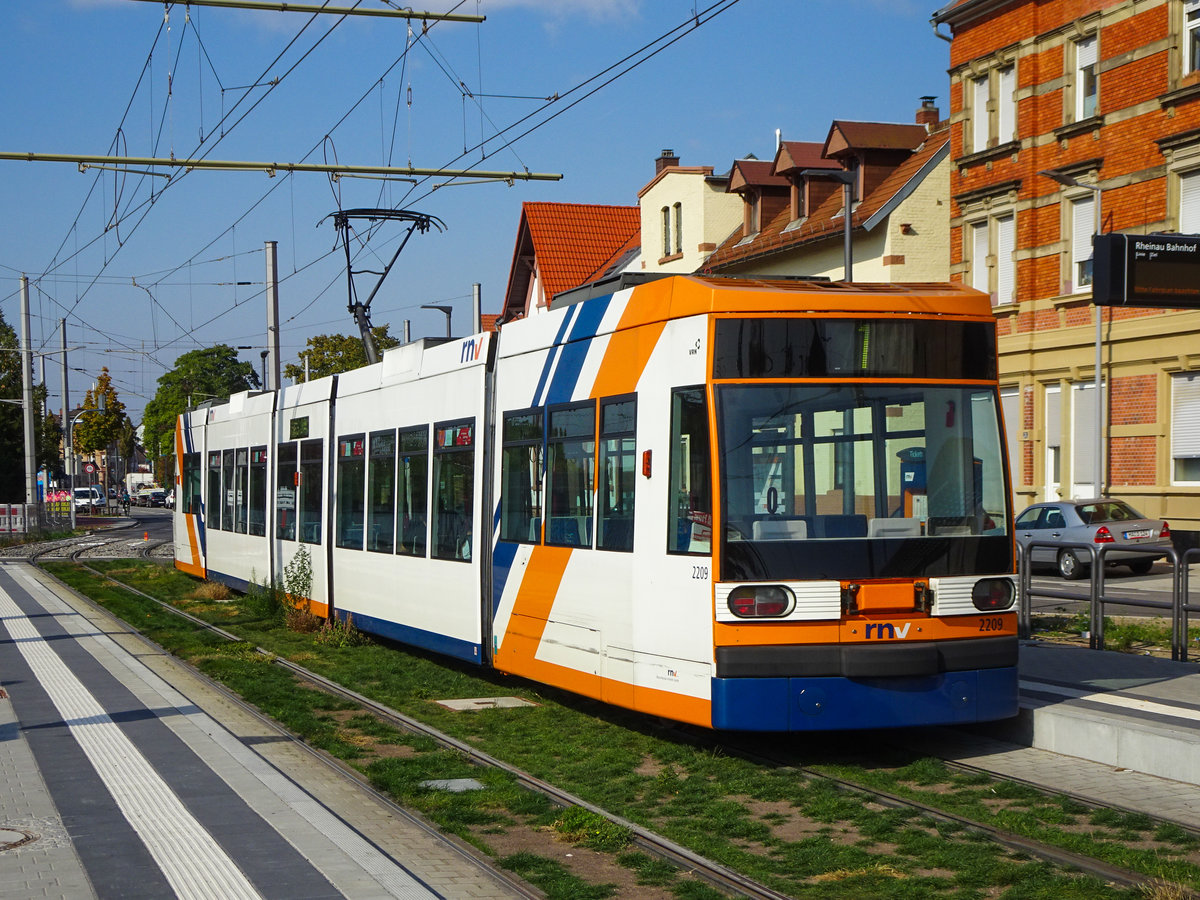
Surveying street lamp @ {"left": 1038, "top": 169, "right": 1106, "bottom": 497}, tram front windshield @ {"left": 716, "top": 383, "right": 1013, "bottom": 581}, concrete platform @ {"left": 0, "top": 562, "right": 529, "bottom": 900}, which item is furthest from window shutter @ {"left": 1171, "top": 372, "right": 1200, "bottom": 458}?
concrete platform @ {"left": 0, "top": 562, "right": 529, "bottom": 900}

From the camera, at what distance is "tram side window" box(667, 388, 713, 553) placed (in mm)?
8953

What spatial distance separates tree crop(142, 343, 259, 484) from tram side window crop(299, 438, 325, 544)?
106386 mm

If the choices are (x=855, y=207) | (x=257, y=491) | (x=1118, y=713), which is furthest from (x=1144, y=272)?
(x=855, y=207)

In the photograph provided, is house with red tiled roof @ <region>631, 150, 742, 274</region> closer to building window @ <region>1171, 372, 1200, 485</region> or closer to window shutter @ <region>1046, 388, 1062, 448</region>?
window shutter @ <region>1046, 388, 1062, 448</region>

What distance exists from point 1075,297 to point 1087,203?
1.92 m

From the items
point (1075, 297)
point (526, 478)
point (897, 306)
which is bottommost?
point (526, 478)

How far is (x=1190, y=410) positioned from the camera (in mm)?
27844

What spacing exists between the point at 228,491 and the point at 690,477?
16273 mm

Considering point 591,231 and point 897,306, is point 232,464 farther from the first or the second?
point 591,231

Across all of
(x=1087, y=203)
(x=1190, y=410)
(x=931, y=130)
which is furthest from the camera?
(x=931, y=130)

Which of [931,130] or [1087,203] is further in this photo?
[931,130]

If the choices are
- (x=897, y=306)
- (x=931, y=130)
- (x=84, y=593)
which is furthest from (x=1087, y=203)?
(x=897, y=306)

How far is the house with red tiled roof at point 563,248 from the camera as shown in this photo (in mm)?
49438

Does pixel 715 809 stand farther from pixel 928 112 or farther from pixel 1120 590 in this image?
pixel 928 112
